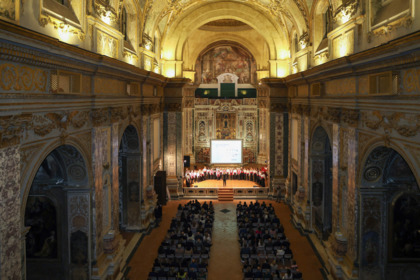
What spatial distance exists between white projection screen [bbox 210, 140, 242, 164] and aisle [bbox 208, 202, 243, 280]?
7.86 m

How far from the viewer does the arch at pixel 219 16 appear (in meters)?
22.7

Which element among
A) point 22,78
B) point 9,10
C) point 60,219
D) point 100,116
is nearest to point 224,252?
point 60,219

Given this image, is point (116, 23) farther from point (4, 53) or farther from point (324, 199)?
point (324, 199)

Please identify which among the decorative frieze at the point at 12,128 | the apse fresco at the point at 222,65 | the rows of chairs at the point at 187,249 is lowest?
the rows of chairs at the point at 187,249

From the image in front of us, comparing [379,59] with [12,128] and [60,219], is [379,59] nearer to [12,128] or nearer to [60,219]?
[12,128]

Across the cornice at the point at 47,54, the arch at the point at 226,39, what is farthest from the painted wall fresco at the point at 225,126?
the cornice at the point at 47,54

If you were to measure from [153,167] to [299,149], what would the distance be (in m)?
8.45

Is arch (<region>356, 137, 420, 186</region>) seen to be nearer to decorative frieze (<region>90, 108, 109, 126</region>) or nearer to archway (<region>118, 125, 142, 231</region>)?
decorative frieze (<region>90, 108, 109, 126</region>)

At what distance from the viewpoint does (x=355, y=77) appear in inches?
431

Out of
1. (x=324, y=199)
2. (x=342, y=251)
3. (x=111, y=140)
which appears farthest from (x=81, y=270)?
(x=324, y=199)

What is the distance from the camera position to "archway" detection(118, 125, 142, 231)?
17312mm

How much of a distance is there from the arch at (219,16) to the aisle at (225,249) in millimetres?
10842

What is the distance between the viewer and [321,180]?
1711 cm

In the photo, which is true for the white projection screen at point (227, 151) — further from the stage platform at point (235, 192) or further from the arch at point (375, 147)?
the arch at point (375, 147)
